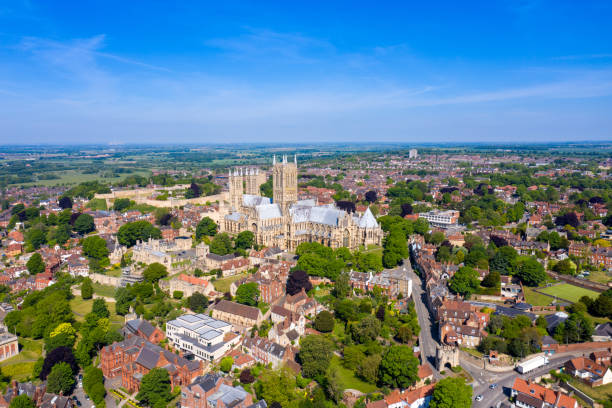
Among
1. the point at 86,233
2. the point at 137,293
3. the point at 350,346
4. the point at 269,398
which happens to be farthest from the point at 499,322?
the point at 86,233

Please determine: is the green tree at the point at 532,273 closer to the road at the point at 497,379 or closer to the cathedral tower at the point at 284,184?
the road at the point at 497,379

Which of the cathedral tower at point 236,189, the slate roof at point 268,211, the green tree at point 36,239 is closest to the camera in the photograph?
the slate roof at point 268,211

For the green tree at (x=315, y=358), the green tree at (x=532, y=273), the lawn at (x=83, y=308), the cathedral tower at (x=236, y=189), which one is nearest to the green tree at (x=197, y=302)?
the lawn at (x=83, y=308)

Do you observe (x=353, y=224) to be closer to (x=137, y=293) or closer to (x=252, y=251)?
(x=252, y=251)

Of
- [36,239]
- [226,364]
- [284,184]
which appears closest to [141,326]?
[226,364]

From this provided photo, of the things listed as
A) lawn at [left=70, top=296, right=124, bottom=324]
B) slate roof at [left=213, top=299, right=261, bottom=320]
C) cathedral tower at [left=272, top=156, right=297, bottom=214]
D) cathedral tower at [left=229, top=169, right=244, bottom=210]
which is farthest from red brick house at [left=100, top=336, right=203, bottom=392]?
cathedral tower at [left=229, top=169, right=244, bottom=210]

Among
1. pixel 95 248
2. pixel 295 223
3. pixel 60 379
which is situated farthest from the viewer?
pixel 295 223

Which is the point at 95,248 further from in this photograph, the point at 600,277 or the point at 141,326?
the point at 600,277
